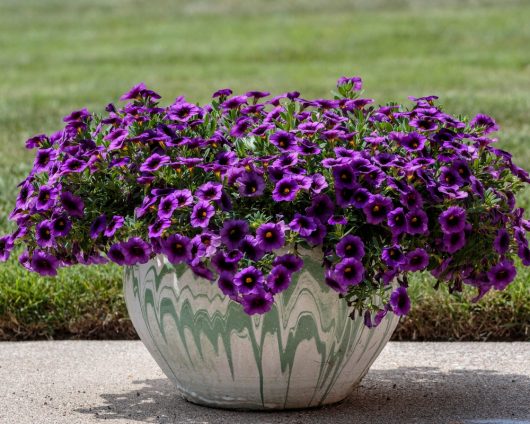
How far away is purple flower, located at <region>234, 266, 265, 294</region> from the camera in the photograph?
10.4ft

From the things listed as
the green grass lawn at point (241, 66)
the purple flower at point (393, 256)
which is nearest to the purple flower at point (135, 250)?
the purple flower at point (393, 256)

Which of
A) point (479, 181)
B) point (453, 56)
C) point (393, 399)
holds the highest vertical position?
point (453, 56)

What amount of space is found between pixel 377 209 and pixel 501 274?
493 mm

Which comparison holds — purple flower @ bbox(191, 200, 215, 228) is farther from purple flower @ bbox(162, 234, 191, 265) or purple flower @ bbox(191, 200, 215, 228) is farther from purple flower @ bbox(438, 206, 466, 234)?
purple flower @ bbox(438, 206, 466, 234)

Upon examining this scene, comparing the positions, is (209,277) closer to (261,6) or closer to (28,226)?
(28,226)

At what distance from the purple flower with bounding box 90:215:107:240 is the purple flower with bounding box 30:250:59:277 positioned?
23cm

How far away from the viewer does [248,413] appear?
11.7 feet

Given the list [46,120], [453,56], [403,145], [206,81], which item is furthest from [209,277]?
[453,56]

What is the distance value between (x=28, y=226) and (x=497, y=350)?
2020 mm

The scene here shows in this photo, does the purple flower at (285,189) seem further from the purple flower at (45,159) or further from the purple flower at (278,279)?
the purple flower at (45,159)

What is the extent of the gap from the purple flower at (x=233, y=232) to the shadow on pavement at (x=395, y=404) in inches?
25.5

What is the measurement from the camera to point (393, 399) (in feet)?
12.4

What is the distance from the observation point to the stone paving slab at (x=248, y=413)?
11.7 ft

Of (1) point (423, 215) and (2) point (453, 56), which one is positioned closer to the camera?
(1) point (423, 215)
